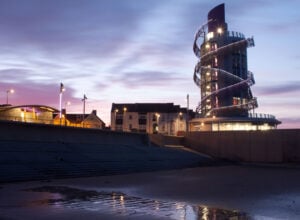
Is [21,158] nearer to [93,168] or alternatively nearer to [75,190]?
[93,168]

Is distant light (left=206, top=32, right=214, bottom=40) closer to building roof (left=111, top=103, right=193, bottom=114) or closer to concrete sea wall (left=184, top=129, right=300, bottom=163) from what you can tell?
concrete sea wall (left=184, top=129, right=300, bottom=163)

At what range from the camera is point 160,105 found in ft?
458

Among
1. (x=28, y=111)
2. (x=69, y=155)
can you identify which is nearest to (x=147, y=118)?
(x=28, y=111)

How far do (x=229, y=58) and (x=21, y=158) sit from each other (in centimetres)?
6736

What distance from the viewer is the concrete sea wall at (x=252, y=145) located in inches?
2389

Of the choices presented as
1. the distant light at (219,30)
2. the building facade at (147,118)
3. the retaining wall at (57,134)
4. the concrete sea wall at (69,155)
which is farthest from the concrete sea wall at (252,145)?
the building facade at (147,118)

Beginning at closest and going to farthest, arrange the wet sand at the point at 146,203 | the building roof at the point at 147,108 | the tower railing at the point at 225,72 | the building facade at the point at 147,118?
the wet sand at the point at 146,203 → the tower railing at the point at 225,72 → the building facade at the point at 147,118 → the building roof at the point at 147,108

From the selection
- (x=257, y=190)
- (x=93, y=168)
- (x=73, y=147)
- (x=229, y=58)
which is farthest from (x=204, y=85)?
(x=257, y=190)

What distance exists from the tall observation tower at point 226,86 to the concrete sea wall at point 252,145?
22.1 meters

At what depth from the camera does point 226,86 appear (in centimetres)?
9356

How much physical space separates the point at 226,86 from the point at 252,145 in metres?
30.9

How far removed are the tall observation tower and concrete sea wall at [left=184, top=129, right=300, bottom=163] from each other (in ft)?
72.5

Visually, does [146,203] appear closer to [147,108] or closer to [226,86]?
[226,86]

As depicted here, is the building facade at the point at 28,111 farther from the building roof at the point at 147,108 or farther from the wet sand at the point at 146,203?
the building roof at the point at 147,108
